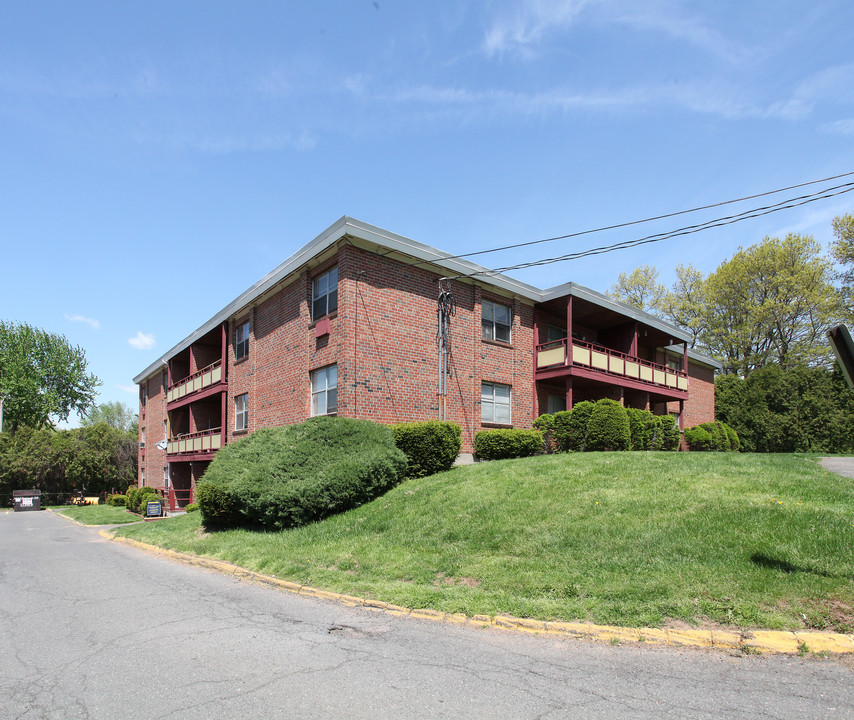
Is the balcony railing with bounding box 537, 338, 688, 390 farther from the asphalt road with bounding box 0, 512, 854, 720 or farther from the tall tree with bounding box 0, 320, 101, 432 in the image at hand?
the tall tree with bounding box 0, 320, 101, 432

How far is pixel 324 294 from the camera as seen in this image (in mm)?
17547

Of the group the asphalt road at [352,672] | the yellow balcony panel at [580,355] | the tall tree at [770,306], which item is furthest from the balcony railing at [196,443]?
the tall tree at [770,306]

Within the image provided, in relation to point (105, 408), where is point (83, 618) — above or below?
below

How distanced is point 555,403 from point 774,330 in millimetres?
24739

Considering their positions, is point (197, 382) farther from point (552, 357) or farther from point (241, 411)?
point (552, 357)

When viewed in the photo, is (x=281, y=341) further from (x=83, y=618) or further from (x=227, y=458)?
(x=83, y=618)

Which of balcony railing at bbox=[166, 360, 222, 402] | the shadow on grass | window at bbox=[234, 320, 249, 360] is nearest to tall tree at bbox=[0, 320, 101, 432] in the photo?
balcony railing at bbox=[166, 360, 222, 402]

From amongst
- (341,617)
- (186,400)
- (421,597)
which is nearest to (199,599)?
(341,617)

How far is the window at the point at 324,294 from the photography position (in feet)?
55.6

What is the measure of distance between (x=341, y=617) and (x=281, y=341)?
1407 centimetres

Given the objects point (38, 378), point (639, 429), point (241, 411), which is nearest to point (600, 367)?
point (639, 429)

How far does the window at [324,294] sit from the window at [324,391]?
5.66 feet

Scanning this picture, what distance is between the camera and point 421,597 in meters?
6.95

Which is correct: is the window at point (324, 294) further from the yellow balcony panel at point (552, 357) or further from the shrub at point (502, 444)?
the yellow balcony panel at point (552, 357)
